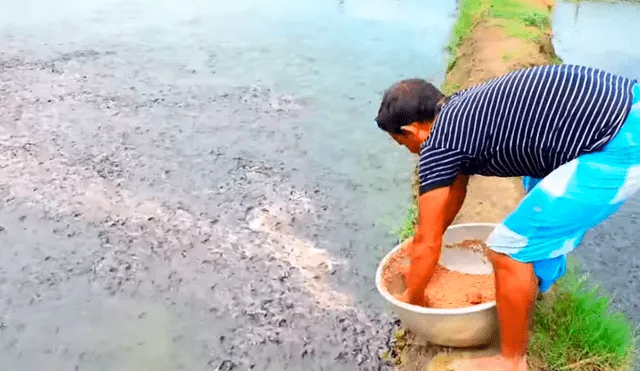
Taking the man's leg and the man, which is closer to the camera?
the man

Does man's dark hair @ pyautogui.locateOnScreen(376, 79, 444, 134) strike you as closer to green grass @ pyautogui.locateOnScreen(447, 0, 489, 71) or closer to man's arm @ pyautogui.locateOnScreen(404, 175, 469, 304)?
man's arm @ pyautogui.locateOnScreen(404, 175, 469, 304)

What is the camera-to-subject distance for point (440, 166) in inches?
90.0

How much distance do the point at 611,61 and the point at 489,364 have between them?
19.4 ft

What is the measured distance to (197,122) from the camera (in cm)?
564

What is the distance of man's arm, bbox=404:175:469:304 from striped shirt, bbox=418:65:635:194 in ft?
0.17

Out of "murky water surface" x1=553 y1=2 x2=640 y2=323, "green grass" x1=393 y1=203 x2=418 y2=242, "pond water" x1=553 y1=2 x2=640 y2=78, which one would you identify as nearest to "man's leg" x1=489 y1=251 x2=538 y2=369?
"murky water surface" x1=553 y1=2 x2=640 y2=323

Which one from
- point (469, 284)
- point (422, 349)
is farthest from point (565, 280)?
point (422, 349)

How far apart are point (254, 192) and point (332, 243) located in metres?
0.75

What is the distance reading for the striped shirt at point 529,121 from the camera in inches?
87.5

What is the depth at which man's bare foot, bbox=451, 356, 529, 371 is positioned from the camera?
2.56m

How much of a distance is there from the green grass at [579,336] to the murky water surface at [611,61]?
0.69 meters

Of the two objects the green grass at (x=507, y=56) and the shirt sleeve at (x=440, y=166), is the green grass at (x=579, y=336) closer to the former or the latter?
the shirt sleeve at (x=440, y=166)

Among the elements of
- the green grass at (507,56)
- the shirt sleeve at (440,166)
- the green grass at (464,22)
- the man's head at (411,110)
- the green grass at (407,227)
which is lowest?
the green grass at (407,227)

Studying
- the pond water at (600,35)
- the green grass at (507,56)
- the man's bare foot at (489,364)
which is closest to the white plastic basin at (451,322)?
the man's bare foot at (489,364)
